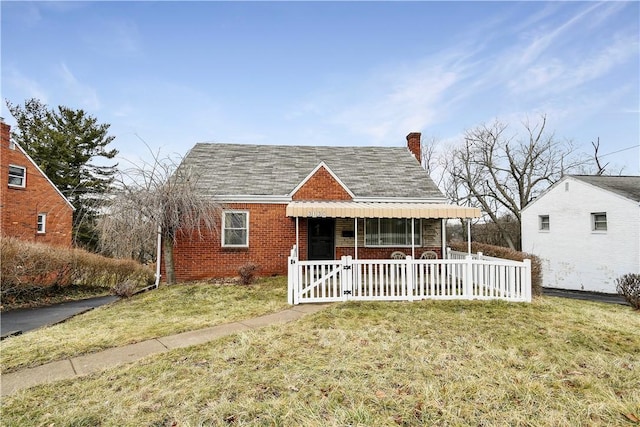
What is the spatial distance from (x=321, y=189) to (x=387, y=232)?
11.8 feet

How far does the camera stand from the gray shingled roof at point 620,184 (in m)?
19.1

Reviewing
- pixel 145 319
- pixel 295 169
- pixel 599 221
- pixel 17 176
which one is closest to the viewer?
pixel 145 319

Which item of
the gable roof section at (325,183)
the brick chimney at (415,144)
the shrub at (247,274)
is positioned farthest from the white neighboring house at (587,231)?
the shrub at (247,274)

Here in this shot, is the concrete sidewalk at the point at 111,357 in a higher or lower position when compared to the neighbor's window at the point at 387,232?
lower

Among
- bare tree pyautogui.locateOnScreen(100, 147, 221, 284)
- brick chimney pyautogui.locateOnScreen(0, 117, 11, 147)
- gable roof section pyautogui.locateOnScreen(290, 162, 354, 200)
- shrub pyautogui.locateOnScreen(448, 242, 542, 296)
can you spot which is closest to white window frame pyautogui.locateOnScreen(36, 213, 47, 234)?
brick chimney pyautogui.locateOnScreen(0, 117, 11, 147)

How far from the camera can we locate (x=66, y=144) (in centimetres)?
3488

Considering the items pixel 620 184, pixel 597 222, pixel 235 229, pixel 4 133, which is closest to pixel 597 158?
pixel 620 184

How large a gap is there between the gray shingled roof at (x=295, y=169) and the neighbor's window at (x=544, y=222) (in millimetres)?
12276

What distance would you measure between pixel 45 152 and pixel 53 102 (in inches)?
232

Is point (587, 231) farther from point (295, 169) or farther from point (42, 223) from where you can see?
point (42, 223)

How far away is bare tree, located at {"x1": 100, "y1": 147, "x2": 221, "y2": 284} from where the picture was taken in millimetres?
12438

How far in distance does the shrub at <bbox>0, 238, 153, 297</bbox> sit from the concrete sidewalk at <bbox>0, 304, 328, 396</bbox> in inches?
330

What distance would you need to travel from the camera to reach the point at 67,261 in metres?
14.2

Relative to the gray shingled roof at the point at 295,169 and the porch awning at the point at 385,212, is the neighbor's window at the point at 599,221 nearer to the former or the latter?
the gray shingled roof at the point at 295,169
